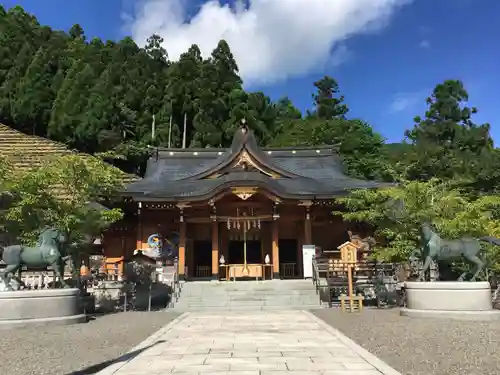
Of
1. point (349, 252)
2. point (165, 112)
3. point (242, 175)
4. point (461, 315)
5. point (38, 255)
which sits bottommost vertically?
point (461, 315)

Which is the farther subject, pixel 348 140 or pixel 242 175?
pixel 348 140

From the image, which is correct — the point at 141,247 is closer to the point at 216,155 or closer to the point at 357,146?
the point at 216,155

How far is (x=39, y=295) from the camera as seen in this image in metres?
11.0

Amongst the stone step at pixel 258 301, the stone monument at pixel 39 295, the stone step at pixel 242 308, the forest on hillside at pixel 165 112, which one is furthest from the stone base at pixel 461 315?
the forest on hillside at pixel 165 112

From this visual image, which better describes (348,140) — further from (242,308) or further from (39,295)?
(39,295)

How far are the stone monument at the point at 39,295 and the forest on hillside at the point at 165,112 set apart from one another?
18919 millimetres

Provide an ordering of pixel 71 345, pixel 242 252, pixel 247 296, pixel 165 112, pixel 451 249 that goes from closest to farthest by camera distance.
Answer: pixel 71 345, pixel 451 249, pixel 247 296, pixel 242 252, pixel 165 112

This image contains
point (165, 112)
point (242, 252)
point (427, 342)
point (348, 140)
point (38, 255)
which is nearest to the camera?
point (427, 342)

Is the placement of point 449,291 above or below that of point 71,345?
above

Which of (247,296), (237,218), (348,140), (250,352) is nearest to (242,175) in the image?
(237,218)

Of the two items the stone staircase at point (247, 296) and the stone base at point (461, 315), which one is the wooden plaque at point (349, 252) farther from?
the stone base at point (461, 315)

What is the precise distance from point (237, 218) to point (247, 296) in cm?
430

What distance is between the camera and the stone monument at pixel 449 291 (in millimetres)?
11031

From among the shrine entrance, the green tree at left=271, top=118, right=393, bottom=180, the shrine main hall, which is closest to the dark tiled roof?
the shrine main hall
